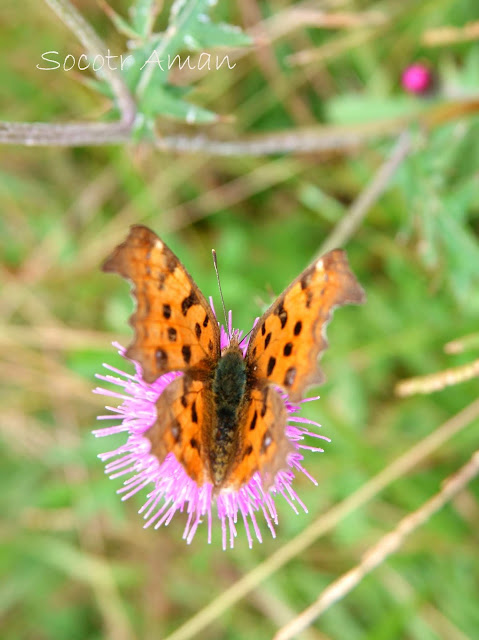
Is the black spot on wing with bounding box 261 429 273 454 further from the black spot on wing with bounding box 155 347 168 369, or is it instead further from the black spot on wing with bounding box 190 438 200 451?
the black spot on wing with bounding box 155 347 168 369

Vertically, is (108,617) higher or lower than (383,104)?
lower

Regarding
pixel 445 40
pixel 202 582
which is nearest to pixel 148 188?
pixel 445 40

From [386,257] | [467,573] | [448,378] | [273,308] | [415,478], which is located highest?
[386,257]

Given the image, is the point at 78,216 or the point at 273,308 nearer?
the point at 273,308

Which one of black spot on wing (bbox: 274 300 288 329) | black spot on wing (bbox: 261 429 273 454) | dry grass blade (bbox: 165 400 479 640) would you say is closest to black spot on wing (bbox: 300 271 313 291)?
black spot on wing (bbox: 274 300 288 329)

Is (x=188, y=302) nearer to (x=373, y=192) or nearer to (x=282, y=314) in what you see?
(x=282, y=314)

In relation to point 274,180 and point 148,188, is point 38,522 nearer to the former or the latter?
point 148,188
